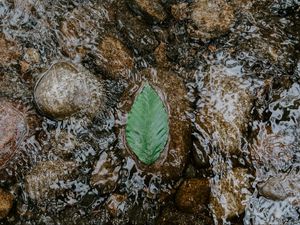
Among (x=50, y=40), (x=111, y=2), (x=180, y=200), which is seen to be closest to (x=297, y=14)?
(x=111, y=2)

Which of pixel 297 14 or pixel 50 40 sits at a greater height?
pixel 297 14

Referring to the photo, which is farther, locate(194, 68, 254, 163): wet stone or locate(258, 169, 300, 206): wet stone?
locate(194, 68, 254, 163): wet stone

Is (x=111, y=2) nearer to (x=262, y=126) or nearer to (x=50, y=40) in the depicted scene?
(x=50, y=40)

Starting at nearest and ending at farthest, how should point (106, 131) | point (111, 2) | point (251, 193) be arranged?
point (251, 193)
point (106, 131)
point (111, 2)

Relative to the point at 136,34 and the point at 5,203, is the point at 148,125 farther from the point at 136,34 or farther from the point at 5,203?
the point at 5,203

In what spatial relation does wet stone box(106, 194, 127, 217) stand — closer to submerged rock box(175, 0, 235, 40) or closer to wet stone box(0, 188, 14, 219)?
wet stone box(0, 188, 14, 219)

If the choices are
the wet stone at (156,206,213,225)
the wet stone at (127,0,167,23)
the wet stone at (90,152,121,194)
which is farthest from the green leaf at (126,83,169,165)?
the wet stone at (127,0,167,23)

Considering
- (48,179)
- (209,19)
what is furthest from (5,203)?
(209,19)

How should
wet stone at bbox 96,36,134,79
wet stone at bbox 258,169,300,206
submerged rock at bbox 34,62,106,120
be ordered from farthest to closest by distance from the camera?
1. wet stone at bbox 96,36,134,79
2. submerged rock at bbox 34,62,106,120
3. wet stone at bbox 258,169,300,206
